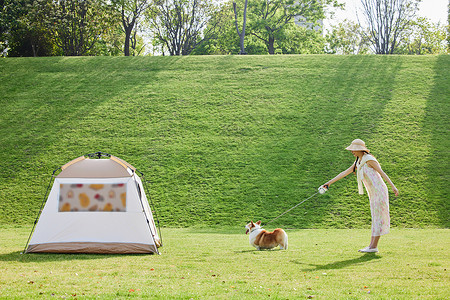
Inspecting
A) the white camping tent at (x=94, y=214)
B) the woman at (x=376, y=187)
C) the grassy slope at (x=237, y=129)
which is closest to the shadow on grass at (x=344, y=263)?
the woman at (x=376, y=187)

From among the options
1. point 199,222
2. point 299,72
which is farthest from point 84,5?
point 199,222

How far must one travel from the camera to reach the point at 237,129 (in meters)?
17.7

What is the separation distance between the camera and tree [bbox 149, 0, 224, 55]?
3600 cm

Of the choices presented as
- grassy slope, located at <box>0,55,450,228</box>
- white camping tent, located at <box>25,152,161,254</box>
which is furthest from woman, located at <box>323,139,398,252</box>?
grassy slope, located at <box>0,55,450,228</box>

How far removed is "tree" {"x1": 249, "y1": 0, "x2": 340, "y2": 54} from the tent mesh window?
104ft

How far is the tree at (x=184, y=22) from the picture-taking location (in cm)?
3600

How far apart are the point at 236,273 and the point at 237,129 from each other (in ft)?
40.9

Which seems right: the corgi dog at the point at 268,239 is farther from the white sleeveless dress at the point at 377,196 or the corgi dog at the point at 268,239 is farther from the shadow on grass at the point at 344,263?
the white sleeveless dress at the point at 377,196

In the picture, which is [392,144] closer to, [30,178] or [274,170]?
[274,170]

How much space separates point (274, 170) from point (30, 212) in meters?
8.02

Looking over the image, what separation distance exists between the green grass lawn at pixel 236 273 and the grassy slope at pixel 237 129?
18.8 feet

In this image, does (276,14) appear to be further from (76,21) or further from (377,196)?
(377,196)

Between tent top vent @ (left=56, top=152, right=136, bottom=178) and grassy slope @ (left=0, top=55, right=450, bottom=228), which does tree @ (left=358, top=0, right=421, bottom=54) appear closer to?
grassy slope @ (left=0, top=55, right=450, bottom=228)

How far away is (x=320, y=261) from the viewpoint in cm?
628
